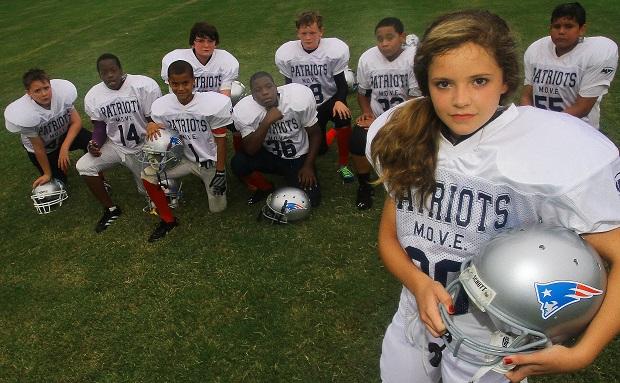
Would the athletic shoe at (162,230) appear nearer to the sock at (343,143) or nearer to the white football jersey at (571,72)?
the sock at (343,143)

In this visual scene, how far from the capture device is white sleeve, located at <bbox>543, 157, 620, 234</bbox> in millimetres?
1595

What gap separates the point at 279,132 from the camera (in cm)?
549

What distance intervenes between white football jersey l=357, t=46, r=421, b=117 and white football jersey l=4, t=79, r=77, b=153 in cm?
366

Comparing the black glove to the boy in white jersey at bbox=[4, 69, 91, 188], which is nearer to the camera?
the black glove

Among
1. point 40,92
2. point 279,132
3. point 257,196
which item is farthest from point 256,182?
point 40,92

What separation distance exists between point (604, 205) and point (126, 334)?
3598 millimetres

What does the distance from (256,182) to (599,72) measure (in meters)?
3.65

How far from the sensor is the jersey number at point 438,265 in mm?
2025

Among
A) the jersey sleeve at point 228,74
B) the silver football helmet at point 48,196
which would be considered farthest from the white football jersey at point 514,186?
the silver football helmet at point 48,196

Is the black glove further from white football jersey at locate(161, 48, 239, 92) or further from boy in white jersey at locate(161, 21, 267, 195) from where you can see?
white football jersey at locate(161, 48, 239, 92)

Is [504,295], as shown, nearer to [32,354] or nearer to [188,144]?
[32,354]

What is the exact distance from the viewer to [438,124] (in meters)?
1.92

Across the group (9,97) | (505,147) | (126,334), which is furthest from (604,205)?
(9,97)

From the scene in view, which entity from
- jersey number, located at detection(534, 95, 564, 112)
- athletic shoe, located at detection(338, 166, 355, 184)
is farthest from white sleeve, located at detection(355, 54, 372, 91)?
jersey number, located at detection(534, 95, 564, 112)
